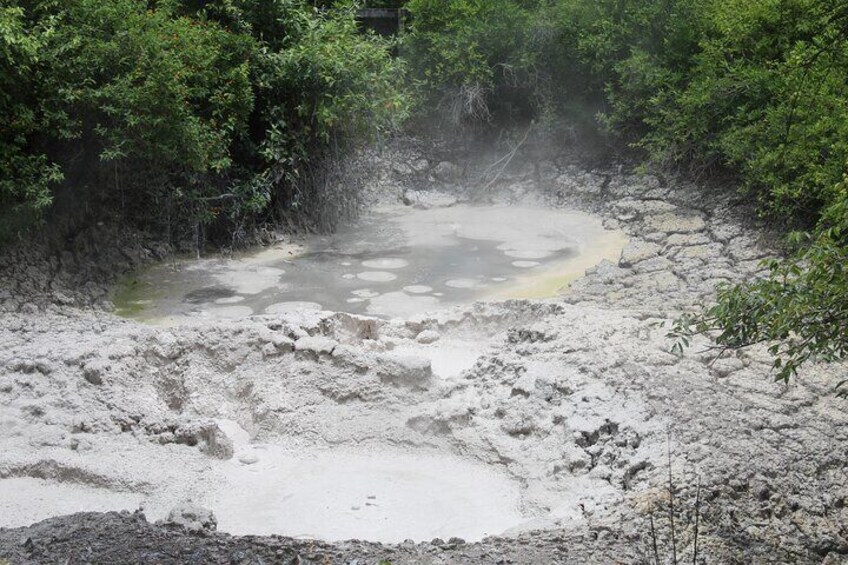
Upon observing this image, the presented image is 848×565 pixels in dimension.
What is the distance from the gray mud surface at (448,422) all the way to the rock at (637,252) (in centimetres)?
111

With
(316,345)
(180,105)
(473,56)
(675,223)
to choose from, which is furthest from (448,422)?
(473,56)

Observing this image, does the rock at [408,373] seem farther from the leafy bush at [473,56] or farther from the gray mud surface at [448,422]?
the leafy bush at [473,56]

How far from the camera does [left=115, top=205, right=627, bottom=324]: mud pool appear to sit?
8.50m

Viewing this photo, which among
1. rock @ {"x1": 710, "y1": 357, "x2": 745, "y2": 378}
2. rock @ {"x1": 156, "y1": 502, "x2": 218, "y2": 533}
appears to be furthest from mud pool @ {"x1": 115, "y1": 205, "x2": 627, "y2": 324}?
rock @ {"x1": 156, "y1": 502, "x2": 218, "y2": 533}

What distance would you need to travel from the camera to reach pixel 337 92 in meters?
10.5

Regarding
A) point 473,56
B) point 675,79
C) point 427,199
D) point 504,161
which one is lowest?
point 427,199

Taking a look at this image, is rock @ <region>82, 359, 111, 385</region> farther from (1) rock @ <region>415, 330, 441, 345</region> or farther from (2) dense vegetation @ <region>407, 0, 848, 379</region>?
(2) dense vegetation @ <region>407, 0, 848, 379</region>

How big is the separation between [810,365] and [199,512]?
3.80m

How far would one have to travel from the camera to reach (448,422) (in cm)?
606

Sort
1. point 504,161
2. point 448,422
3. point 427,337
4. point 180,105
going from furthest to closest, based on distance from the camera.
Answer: point 504,161 → point 180,105 → point 427,337 → point 448,422

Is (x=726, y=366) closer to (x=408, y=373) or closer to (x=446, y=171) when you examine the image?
(x=408, y=373)

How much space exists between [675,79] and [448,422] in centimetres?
722

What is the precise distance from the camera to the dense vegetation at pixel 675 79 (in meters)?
9.44

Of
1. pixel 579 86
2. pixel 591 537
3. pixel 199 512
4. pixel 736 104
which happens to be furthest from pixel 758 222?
pixel 199 512
